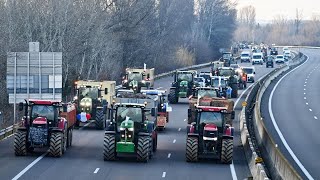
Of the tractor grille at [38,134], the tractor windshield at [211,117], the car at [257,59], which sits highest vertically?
the car at [257,59]

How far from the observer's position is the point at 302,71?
117 metres

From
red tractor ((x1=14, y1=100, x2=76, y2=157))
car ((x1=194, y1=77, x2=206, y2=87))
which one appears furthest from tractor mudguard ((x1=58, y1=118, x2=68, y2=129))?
car ((x1=194, y1=77, x2=206, y2=87))

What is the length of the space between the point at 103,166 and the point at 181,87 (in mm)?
30504

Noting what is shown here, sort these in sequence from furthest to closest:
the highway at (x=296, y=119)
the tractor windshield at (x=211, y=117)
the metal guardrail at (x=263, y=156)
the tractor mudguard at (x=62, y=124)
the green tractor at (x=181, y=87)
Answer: the green tractor at (x=181, y=87) < the highway at (x=296, y=119) < the tractor mudguard at (x=62, y=124) < the tractor windshield at (x=211, y=117) < the metal guardrail at (x=263, y=156)

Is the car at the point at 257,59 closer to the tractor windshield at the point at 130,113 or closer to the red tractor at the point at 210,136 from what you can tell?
the red tractor at the point at 210,136

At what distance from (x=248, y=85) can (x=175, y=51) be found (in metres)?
30.7

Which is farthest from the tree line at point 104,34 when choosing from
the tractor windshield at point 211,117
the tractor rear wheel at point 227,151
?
the tractor rear wheel at point 227,151

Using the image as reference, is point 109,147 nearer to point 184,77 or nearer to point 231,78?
point 184,77

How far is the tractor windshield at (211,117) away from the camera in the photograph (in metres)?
33.0

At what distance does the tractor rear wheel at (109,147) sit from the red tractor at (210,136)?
285 centimetres

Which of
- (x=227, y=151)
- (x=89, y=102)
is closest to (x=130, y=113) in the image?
(x=227, y=151)

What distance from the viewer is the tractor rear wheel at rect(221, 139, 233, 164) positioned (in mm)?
32250

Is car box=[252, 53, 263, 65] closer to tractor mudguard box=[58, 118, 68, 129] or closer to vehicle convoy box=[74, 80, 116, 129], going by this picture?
vehicle convoy box=[74, 80, 116, 129]

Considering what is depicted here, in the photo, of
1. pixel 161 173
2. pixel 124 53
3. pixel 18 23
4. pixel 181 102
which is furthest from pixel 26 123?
pixel 124 53
